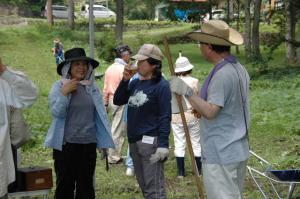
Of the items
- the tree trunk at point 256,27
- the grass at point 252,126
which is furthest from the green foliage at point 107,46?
the tree trunk at point 256,27

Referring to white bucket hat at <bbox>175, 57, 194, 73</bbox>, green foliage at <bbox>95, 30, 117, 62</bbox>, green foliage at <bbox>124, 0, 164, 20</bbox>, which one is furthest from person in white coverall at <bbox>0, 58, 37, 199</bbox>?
green foliage at <bbox>124, 0, 164, 20</bbox>

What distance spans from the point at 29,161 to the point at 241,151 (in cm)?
597

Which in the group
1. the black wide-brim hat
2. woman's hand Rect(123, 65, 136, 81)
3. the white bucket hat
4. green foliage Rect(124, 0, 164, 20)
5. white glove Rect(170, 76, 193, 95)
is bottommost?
green foliage Rect(124, 0, 164, 20)

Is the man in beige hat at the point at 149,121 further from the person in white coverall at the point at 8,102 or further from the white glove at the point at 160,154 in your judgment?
the person in white coverall at the point at 8,102

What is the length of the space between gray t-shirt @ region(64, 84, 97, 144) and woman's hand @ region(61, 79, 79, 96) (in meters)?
0.12

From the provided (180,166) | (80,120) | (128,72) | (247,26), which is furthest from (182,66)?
(247,26)

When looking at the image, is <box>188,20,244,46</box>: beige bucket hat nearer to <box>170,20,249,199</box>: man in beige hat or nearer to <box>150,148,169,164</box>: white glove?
<box>170,20,249,199</box>: man in beige hat

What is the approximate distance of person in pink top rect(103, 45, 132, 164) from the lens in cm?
977

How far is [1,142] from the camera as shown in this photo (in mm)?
5316

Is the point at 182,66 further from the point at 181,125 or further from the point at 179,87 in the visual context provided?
the point at 179,87

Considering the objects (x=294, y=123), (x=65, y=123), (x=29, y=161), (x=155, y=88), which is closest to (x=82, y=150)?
(x=65, y=123)

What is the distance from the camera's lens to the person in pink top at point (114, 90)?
9766 mm

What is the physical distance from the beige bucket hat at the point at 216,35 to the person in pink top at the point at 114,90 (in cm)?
441

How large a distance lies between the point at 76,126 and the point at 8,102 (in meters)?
1.12
